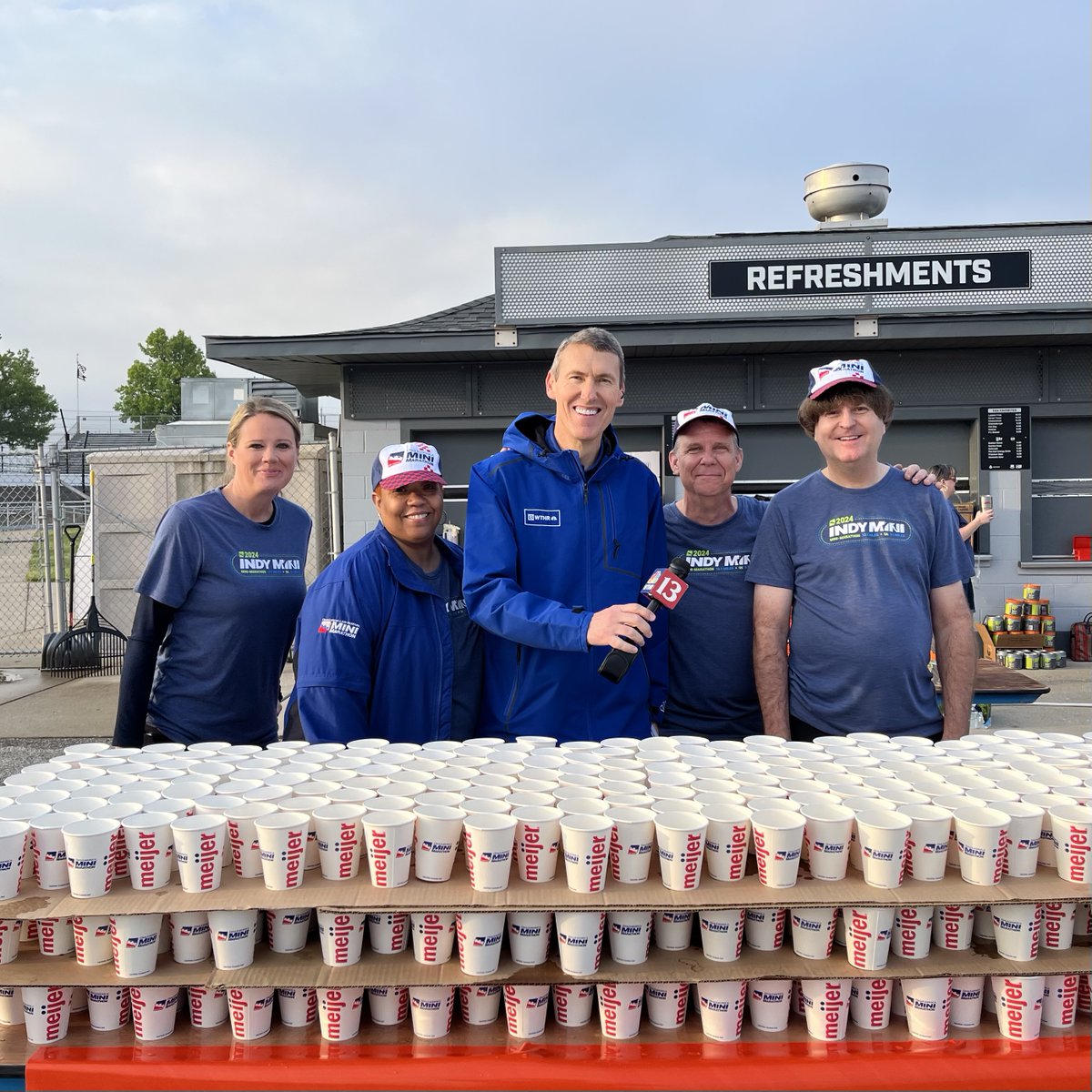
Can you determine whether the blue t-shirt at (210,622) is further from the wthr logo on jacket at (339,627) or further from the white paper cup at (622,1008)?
the white paper cup at (622,1008)

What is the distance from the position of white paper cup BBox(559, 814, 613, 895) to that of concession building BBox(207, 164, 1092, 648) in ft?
28.3

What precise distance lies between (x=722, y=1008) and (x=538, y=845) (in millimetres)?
498

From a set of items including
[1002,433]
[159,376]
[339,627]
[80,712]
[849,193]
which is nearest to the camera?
[339,627]

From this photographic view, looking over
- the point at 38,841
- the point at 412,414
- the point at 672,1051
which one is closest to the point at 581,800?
the point at 672,1051

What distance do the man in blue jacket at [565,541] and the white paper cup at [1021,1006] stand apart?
4.58 feet

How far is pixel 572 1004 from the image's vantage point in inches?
79.3

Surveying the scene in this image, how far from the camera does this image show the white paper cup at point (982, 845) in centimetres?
200

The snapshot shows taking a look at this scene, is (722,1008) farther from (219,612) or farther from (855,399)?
(219,612)

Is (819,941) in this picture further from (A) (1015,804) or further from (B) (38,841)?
(B) (38,841)

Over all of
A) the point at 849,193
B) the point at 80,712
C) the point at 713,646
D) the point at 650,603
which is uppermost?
the point at 849,193

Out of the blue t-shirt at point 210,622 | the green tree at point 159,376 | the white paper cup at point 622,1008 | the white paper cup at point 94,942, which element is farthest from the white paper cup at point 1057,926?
the green tree at point 159,376

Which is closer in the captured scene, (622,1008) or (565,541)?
(622,1008)

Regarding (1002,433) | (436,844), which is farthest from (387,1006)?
(1002,433)

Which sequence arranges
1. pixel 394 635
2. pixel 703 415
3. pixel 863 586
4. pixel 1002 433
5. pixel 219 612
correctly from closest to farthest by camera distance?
1. pixel 394 635
2. pixel 863 586
3. pixel 219 612
4. pixel 703 415
5. pixel 1002 433
